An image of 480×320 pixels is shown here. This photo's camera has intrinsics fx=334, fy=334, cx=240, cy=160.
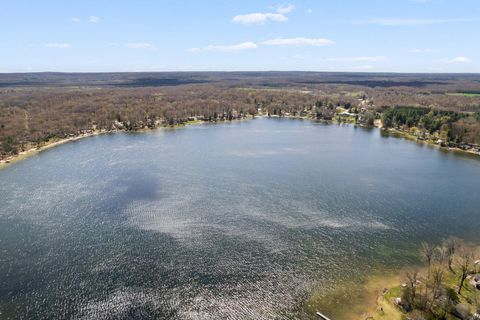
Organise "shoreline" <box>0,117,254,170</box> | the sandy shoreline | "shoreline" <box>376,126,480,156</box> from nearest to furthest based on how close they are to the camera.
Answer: the sandy shoreline
"shoreline" <box>0,117,254,170</box>
"shoreline" <box>376,126,480,156</box>

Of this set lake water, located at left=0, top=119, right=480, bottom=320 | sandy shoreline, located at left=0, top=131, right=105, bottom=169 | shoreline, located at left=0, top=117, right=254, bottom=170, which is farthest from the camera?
shoreline, located at left=0, top=117, right=254, bottom=170

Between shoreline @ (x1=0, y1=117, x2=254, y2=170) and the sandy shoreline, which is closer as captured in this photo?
the sandy shoreline

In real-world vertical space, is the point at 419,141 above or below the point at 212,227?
below

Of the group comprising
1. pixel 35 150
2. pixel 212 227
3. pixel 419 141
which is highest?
pixel 212 227

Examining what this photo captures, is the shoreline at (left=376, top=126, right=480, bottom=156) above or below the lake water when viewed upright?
below

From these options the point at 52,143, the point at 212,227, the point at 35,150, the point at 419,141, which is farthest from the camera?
the point at 419,141

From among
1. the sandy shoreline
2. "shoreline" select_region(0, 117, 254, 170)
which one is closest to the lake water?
the sandy shoreline

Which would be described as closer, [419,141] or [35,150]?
[35,150]

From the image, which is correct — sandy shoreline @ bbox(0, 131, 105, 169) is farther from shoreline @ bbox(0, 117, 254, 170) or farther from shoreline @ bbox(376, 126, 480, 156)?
shoreline @ bbox(376, 126, 480, 156)

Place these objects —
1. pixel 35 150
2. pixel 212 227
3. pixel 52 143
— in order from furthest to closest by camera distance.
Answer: pixel 52 143 < pixel 35 150 < pixel 212 227

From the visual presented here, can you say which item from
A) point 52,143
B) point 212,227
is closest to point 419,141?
point 212,227

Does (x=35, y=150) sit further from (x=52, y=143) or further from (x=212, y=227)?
(x=212, y=227)
